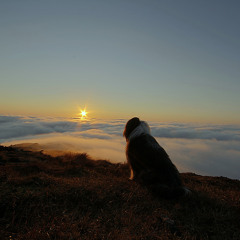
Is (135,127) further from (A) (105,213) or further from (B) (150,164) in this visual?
(A) (105,213)

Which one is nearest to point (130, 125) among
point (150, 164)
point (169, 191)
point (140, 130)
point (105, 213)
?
point (140, 130)

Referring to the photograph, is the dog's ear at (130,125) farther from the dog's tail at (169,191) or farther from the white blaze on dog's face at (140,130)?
the dog's tail at (169,191)

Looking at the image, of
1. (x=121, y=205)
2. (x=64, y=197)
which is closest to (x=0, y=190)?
(x=64, y=197)

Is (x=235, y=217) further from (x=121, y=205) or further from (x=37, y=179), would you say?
(x=37, y=179)

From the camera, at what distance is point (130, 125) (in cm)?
808

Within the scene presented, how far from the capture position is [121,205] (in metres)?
5.12

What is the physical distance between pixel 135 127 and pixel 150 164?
1.95 m

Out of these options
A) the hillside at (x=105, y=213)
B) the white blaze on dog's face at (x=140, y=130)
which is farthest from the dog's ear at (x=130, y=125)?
the hillside at (x=105, y=213)

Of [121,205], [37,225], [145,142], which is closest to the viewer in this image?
[37,225]

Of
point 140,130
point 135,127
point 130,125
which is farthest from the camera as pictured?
point 130,125

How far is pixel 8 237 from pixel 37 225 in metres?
0.52

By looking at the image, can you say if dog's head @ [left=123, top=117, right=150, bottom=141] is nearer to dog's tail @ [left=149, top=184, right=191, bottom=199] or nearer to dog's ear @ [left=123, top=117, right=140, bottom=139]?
dog's ear @ [left=123, top=117, right=140, bottom=139]

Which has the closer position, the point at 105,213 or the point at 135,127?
the point at 105,213

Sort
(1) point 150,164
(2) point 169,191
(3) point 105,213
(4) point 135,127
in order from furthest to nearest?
(4) point 135,127
(1) point 150,164
(2) point 169,191
(3) point 105,213
